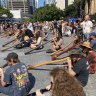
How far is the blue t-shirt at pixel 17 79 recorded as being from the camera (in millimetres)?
6848

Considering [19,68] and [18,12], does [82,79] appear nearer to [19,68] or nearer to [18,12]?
[19,68]

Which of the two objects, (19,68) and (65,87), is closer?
(65,87)

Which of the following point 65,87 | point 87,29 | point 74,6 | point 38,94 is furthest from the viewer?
point 74,6

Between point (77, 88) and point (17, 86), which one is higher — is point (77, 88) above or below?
above

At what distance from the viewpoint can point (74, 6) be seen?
101m

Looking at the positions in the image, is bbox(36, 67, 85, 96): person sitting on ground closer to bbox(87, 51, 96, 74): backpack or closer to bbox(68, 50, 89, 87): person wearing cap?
bbox(68, 50, 89, 87): person wearing cap

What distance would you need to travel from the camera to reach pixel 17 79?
22.5ft

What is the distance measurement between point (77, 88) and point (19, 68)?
261cm

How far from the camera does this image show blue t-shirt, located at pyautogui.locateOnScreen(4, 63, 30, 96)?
22.5 ft

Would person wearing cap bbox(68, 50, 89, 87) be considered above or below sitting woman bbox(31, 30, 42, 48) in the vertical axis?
above

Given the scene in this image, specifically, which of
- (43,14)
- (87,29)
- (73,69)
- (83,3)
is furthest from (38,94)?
(43,14)

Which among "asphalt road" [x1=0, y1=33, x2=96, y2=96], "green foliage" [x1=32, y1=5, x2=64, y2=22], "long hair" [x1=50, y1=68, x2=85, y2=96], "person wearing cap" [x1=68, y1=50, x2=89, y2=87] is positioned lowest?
"green foliage" [x1=32, y1=5, x2=64, y2=22]

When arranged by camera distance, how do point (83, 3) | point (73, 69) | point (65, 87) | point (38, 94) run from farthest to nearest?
point (83, 3) → point (73, 69) → point (38, 94) → point (65, 87)

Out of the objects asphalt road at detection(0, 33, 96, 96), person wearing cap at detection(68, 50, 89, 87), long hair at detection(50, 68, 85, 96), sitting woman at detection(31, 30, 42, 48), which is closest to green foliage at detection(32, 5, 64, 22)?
sitting woman at detection(31, 30, 42, 48)
